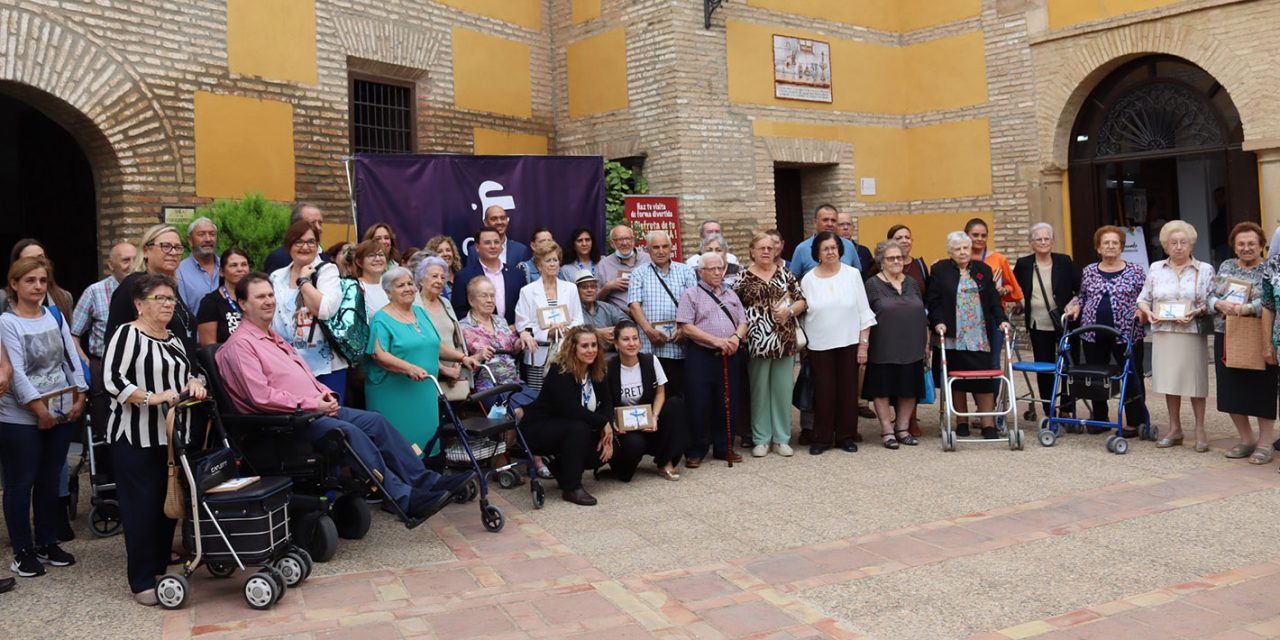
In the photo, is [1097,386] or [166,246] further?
[1097,386]

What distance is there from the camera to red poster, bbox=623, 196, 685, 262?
1235 centimetres

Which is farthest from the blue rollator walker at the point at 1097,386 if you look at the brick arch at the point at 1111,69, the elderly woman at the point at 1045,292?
the brick arch at the point at 1111,69

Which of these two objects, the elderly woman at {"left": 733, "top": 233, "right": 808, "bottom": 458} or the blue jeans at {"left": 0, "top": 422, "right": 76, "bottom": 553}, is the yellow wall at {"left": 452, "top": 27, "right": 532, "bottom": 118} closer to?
the elderly woman at {"left": 733, "top": 233, "right": 808, "bottom": 458}

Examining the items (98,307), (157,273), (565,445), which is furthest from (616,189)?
(157,273)

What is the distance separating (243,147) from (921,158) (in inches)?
380

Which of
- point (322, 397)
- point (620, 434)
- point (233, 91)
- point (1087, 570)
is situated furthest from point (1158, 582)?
point (233, 91)

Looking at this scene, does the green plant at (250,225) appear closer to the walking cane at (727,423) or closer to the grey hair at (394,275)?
the grey hair at (394,275)

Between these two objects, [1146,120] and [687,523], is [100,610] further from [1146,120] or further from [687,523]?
[1146,120]

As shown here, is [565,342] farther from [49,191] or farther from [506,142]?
[49,191]

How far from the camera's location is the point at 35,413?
555 centimetres

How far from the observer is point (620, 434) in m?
7.12

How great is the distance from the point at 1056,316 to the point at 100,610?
24.1 ft

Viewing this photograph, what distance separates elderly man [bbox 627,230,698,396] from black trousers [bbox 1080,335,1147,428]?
330 cm

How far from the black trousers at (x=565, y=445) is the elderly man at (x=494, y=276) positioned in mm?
1501
